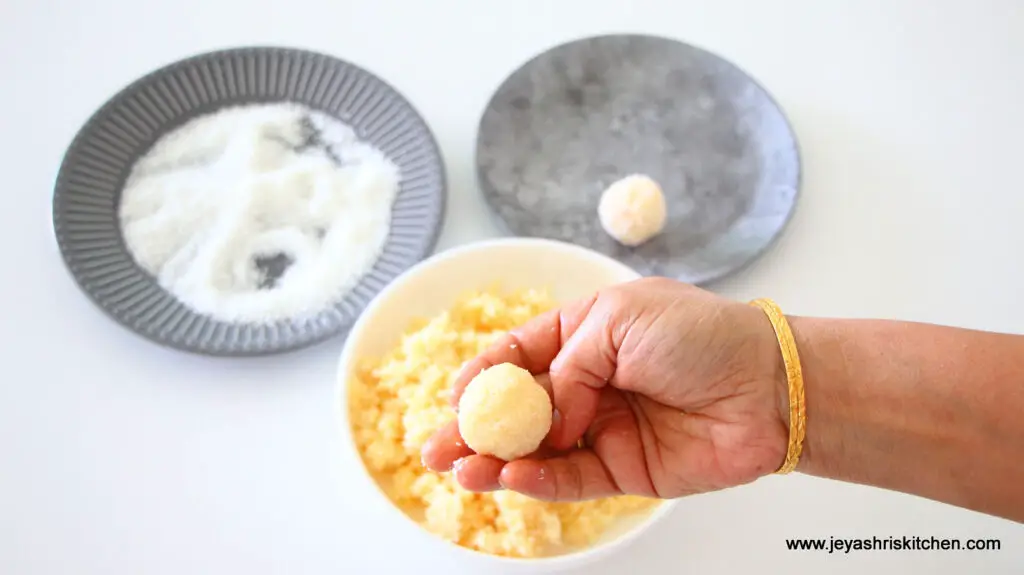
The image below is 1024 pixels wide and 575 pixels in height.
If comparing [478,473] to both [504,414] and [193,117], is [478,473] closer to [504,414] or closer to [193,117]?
[504,414]

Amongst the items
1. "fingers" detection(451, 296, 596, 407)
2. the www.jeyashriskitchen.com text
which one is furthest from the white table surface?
"fingers" detection(451, 296, 596, 407)

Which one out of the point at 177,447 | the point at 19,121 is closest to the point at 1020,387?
the point at 177,447

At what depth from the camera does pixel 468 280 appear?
1.17m

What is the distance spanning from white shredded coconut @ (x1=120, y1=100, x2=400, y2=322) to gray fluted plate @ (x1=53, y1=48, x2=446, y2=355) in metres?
0.02

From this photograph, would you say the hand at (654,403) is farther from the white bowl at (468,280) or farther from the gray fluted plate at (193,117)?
the gray fluted plate at (193,117)

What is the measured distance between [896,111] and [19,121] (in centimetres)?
154

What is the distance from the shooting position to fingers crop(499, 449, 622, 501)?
896mm

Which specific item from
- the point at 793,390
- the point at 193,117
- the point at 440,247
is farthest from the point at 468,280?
the point at 193,117

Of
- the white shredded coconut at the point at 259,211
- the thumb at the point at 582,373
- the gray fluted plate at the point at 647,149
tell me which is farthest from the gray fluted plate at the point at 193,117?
the thumb at the point at 582,373

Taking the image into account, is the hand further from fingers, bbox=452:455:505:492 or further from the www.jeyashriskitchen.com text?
the www.jeyashriskitchen.com text

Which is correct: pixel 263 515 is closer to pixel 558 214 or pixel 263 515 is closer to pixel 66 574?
pixel 66 574

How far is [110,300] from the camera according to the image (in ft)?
3.78

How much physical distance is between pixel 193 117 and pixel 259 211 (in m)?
0.22

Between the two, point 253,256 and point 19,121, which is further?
point 19,121
